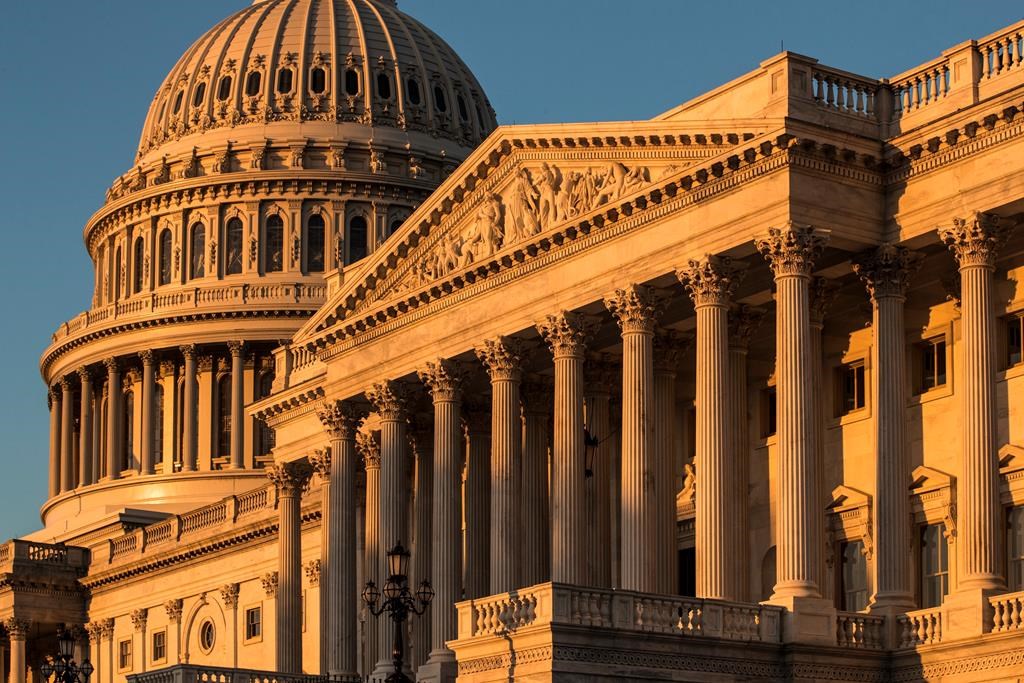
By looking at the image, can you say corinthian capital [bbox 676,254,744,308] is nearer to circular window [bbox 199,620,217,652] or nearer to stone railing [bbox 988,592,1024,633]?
stone railing [bbox 988,592,1024,633]

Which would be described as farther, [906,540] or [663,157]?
[663,157]

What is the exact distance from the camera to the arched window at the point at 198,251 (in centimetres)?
11819

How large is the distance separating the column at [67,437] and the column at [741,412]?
7281 centimetres

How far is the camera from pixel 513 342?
58.5 metres

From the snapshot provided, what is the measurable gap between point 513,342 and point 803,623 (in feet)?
46.5

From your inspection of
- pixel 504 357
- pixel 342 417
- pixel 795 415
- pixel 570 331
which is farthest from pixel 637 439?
pixel 342 417

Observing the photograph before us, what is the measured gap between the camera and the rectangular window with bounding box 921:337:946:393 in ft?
173

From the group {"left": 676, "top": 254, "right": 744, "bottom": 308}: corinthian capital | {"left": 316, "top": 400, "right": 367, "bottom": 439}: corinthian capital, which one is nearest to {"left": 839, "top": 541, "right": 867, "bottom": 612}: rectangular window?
{"left": 676, "top": 254, "right": 744, "bottom": 308}: corinthian capital

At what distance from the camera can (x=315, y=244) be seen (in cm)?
11644

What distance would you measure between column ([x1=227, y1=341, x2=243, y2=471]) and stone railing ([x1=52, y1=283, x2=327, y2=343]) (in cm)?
248

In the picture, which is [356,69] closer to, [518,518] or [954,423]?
[518,518]

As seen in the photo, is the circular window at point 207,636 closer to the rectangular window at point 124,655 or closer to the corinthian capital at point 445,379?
the rectangular window at point 124,655

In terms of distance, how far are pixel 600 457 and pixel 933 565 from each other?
38.3 ft

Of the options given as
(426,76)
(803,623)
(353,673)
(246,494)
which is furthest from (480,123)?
(803,623)
